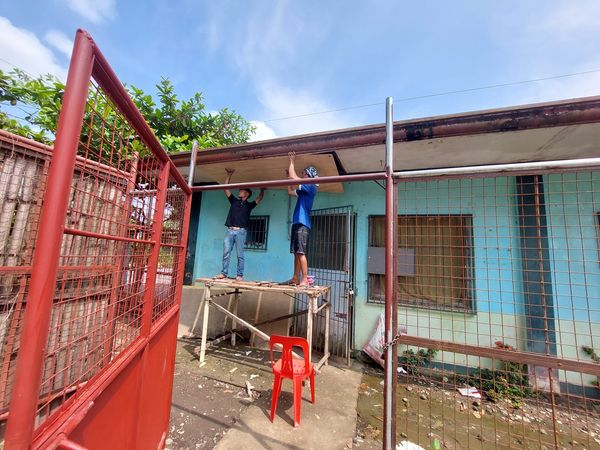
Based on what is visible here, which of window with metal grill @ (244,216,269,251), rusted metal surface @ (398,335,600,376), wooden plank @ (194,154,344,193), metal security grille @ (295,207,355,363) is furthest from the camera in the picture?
window with metal grill @ (244,216,269,251)

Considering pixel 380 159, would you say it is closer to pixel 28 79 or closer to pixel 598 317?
pixel 598 317

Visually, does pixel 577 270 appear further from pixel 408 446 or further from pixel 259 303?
pixel 259 303

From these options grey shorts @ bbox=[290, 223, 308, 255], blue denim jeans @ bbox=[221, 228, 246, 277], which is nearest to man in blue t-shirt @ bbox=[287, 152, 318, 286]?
grey shorts @ bbox=[290, 223, 308, 255]

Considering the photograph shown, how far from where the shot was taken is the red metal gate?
0.72 meters

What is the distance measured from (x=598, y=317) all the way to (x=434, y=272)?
6.72ft

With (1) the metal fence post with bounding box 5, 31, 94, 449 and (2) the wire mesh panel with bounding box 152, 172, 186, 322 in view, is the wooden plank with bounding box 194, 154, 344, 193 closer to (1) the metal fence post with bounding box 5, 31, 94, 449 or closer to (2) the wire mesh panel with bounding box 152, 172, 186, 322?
(2) the wire mesh panel with bounding box 152, 172, 186, 322

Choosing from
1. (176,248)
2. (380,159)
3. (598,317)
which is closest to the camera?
(176,248)

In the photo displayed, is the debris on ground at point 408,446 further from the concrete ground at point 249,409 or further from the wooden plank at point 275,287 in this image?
the wooden plank at point 275,287

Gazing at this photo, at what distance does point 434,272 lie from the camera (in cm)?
454

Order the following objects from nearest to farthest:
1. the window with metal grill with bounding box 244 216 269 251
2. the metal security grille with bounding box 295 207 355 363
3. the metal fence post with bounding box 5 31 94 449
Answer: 1. the metal fence post with bounding box 5 31 94 449
2. the metal security grille with bounding box 295 207 355 363
3. the window with metal grill with bounding box 244 216 269 251

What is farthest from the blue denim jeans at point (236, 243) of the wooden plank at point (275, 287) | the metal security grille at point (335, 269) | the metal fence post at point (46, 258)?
the metal fence post at point (46, 258)

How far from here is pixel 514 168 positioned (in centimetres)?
167

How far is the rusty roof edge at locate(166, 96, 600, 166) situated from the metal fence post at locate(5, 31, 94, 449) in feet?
10.0

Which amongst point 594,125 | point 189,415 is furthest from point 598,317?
point 189,415
